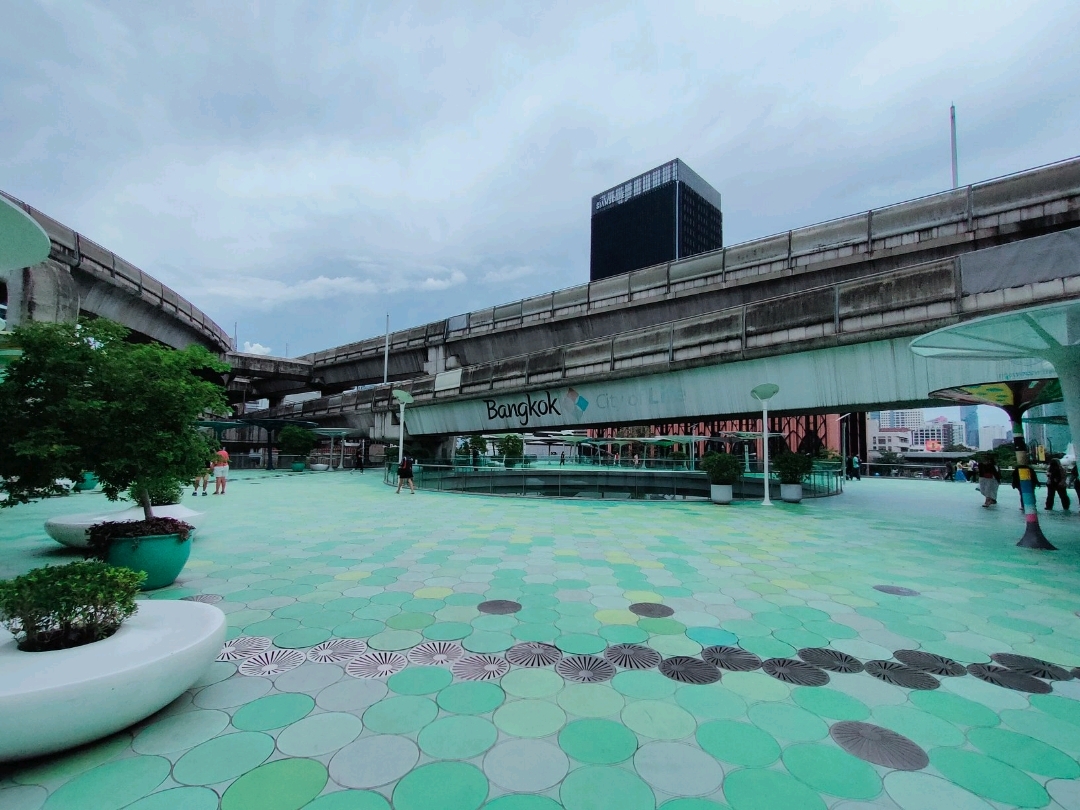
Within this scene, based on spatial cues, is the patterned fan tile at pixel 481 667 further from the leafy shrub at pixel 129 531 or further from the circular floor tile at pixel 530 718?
the leafy shrub at pixel 129 531

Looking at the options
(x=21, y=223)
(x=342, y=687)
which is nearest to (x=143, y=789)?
(x=342, y=687)

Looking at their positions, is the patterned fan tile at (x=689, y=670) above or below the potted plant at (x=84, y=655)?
below

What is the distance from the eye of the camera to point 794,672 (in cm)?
383

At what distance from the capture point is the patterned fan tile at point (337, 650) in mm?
3984

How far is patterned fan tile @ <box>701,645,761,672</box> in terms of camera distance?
155 inches

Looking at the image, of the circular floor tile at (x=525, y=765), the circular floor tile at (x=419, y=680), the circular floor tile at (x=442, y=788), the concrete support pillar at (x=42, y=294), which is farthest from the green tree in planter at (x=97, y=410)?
the concrete support pillar at (x=42, y=294)

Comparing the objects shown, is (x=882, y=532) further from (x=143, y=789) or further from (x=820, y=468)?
(x=143, y=789)

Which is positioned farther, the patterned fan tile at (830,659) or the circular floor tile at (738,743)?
the patterned fan tile at (830,659)

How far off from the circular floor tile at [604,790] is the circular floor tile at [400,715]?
1.05 meters

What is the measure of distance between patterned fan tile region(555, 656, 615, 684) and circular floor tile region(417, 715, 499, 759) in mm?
882

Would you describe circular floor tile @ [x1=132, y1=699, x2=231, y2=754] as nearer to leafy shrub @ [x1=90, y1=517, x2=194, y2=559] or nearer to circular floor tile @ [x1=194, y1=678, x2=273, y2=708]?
circular floor tile @ [x1=194, y1=678, x2=273, y2=708]

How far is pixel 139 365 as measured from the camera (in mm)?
5438

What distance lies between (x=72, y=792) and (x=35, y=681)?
590 mm

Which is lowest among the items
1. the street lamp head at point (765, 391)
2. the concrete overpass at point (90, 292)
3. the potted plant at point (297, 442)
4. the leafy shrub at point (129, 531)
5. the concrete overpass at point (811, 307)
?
the leafy shrub at point (129, 531)
